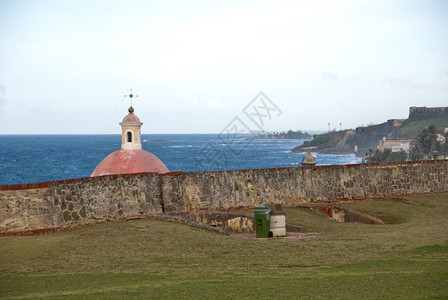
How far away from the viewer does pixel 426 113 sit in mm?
167250

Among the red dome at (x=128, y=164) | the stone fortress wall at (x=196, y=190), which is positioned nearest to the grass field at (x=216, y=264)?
the stone fortress wall at (x=196, y=190)

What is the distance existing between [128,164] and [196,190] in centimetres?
792

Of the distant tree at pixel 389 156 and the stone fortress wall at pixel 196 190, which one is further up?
the stone fortress wall at pixel 196 190

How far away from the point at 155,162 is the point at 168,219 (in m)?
10.5

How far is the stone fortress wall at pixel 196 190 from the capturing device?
1375 cm

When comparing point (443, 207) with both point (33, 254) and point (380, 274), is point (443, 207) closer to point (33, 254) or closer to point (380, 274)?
point (380, 274)

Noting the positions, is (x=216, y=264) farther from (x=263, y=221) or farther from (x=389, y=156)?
(x=389, y=156)

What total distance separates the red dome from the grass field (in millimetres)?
9654

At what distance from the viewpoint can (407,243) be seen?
12469 mm

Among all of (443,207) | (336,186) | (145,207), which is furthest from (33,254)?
(443,207)

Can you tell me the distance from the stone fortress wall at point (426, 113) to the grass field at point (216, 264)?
156 metres

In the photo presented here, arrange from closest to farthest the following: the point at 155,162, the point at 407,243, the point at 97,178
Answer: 1. the point at 407,243
2. the point at 97,178
3. the point at 155,162

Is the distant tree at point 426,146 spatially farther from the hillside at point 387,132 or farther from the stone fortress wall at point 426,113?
the stone fortress wall at point 426,113

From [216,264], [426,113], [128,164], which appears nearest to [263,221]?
[216,264]
